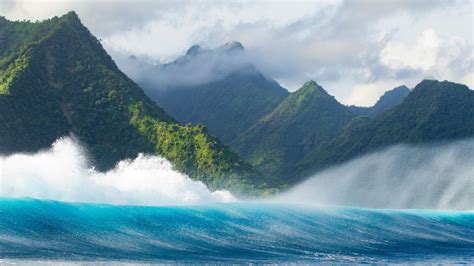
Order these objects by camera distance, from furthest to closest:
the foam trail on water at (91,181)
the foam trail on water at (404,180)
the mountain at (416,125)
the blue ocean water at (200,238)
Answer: the mountain at (416,125) → the foam trail on water at (404,180) → the foam trail on water at (91,181) → the blue ocean water at (200,238)

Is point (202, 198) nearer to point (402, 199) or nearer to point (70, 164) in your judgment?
point (70, 164)

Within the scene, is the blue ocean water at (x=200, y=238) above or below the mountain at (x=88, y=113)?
below

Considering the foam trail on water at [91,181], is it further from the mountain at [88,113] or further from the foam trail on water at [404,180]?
the foam trail on water at [404,180]

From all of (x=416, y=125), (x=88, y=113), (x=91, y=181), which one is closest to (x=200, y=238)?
(x=91, y=181)

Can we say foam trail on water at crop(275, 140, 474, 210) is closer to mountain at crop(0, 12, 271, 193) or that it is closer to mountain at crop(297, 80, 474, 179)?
mountain at crop(297, 80, 474, 179)

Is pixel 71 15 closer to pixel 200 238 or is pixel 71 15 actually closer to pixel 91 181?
pixel 91 181

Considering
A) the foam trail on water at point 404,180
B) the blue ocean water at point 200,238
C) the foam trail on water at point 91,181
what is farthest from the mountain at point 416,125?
the blue ocean water at point 200,238

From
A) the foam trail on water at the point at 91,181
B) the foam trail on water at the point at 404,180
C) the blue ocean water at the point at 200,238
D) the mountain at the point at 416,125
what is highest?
the mountain at the point at 416,125
